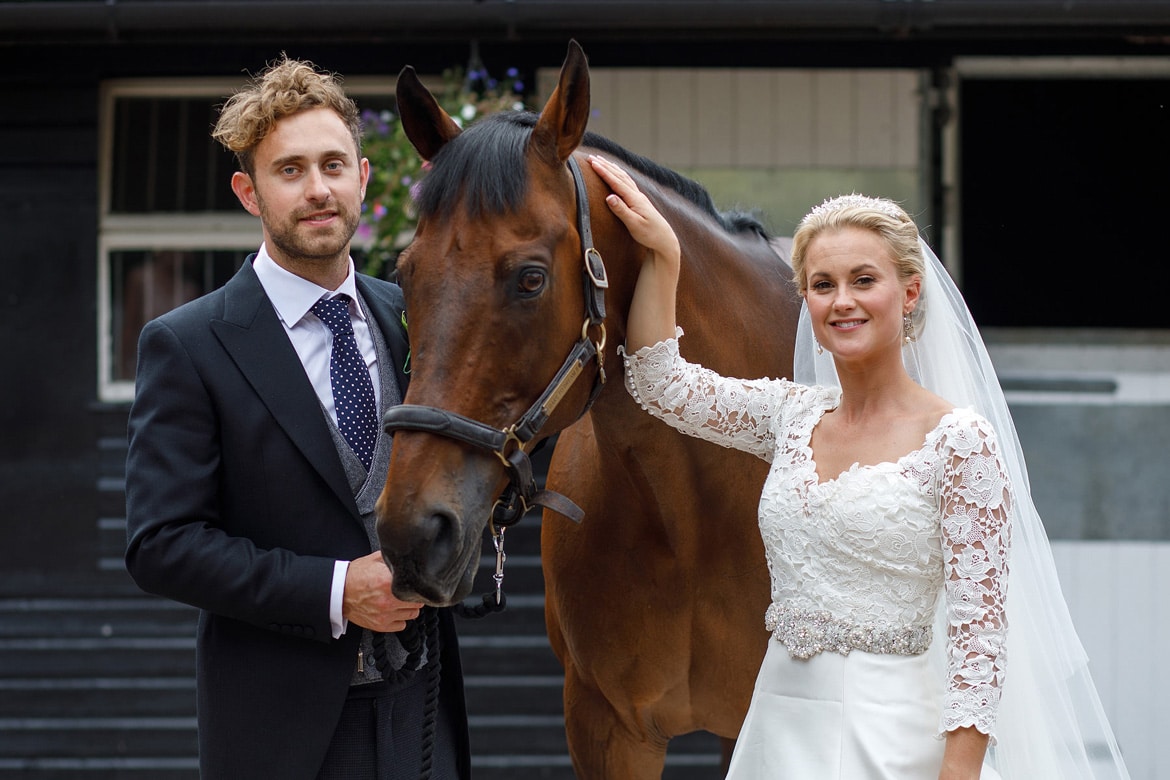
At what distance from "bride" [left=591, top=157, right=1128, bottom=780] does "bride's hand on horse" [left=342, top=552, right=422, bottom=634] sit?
59 cm

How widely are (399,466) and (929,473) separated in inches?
31.0

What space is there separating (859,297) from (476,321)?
1.96 feet

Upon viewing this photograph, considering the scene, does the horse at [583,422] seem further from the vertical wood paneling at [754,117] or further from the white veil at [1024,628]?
the vertical wood paneling at [754,117]

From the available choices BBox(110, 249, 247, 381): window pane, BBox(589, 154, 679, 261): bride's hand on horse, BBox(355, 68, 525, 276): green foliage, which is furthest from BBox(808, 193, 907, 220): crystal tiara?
BBox(110, 249, 247, 381): window pane

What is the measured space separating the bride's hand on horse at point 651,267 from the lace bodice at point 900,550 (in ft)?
0.96

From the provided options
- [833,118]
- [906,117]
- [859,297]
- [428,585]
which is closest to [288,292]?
[428,585]

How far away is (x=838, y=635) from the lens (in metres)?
1.74

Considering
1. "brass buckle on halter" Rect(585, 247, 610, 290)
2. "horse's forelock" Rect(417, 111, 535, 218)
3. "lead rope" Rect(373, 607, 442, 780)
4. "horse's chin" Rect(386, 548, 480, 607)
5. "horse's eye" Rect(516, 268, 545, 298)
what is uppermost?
"horse's forelock" Rect(417, 111, 535, 218)

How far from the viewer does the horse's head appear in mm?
1693

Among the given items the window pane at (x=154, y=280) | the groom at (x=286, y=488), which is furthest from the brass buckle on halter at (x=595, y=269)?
the window pane at (x=154, y=280)

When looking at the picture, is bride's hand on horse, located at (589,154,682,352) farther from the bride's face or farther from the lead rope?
the lead rope

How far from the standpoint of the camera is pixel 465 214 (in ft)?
5.99

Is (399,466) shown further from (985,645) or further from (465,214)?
(985,645)

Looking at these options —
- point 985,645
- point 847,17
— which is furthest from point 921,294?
point 847,17
